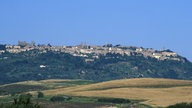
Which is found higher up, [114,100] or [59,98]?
[59,98]

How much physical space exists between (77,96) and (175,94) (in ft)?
91.7

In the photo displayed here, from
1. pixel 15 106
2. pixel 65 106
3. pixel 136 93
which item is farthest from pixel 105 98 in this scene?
pixel 15 106

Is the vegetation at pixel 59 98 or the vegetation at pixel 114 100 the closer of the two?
the vegetation at pixel 59 98

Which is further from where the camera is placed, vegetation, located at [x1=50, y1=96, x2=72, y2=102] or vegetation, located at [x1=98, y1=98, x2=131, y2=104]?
vegetation, located at [x1=98, y1=98, x2=131, y2=104]

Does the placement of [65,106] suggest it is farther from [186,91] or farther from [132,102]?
[186,91]

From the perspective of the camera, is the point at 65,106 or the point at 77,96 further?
the point at 77,96

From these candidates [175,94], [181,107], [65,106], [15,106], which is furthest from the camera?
[175,94]

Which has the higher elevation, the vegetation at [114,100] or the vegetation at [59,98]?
the vegetation at [59,98]

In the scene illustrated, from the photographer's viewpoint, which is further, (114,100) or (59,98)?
(59,98)

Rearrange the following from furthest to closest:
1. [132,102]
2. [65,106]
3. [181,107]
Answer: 1. [132,102]
2. [65,106]
3. [181,107]

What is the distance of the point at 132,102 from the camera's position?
176500 mm

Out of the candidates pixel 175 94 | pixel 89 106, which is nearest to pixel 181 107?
pixel 89 106

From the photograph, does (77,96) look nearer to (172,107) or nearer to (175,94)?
(175,94)

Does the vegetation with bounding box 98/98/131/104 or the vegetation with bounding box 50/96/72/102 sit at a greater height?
the vegetation with bounding box 50/96/72/102
